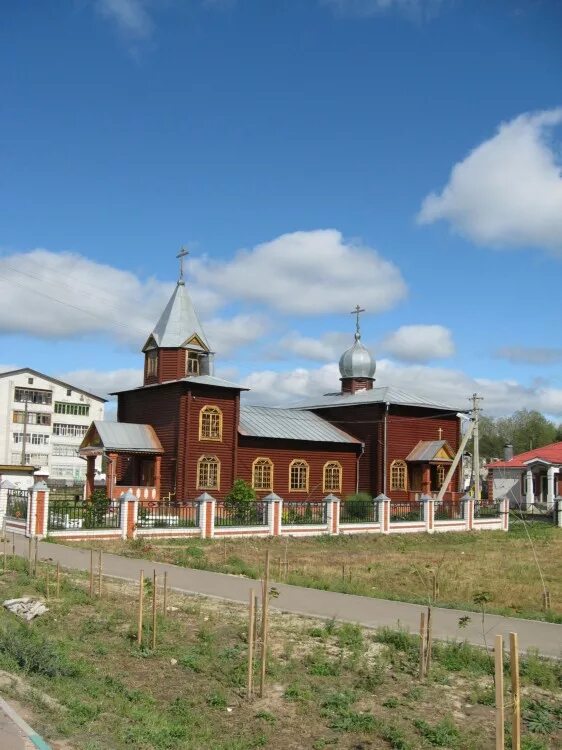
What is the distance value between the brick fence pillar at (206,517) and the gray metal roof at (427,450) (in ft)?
49.0

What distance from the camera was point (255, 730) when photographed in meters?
6.54

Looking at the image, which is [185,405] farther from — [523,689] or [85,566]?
[523,689]

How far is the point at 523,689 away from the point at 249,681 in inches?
102

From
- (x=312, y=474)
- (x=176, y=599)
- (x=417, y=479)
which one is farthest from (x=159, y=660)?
(x=417, y=479)

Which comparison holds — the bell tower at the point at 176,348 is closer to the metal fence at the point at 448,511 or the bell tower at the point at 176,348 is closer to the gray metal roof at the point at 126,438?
the gray metal roof at the point at 126,438

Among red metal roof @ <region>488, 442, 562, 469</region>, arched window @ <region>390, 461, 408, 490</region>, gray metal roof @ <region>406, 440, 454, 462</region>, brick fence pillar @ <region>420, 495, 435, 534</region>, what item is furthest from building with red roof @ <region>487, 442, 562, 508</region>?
brick fence pillar @ <region>420, 495, 435, 534</region>

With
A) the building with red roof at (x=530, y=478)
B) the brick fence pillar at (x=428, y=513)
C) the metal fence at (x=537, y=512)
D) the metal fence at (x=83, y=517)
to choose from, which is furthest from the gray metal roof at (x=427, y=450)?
the metal fence at (x=83, y=517)

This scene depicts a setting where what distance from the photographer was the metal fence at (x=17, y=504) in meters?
23.8

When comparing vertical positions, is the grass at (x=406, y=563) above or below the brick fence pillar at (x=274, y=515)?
below

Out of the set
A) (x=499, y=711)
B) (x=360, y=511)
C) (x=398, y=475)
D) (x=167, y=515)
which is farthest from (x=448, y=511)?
(x=499, y=711)

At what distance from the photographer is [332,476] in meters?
36.9

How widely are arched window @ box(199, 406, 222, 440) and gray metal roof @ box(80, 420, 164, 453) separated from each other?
1.85 meters

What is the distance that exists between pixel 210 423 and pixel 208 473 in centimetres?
203

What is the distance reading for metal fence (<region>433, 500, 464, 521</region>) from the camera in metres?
32.6
